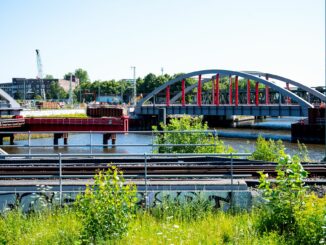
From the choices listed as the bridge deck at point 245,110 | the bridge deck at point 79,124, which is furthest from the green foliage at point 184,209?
the bridge deck at point 245,110

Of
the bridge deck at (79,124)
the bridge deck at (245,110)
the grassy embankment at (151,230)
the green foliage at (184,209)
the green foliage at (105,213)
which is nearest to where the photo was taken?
the green foliage at (105,213)

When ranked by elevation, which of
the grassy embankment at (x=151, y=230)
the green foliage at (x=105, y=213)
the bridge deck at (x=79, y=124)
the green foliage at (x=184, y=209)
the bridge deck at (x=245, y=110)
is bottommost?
the grassy embankment at (x=151, y=230)

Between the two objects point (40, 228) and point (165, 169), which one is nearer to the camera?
point (40, 228)

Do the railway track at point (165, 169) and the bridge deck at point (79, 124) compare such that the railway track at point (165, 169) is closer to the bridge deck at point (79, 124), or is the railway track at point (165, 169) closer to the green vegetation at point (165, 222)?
the green vegetation at point (165, 222)

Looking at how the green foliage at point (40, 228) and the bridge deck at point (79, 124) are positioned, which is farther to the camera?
the bridge deck at point (79, 124)

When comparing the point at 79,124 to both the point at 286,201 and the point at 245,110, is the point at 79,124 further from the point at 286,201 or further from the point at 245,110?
the point at 286,201

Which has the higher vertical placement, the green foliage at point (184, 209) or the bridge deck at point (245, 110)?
the bridge deck at point (245, 110)

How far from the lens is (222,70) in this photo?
3324 inches

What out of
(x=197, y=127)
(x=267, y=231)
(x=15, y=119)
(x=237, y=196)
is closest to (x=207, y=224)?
(x=267, y=231)

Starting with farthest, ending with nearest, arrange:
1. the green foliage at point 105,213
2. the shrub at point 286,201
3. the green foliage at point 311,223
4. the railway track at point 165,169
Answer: the railway track at point 165,169 → the shrub at point 286,201 → the green foliage at point 105,213 → the green foliage at point 311,223

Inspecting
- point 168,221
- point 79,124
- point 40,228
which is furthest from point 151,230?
point 79,124

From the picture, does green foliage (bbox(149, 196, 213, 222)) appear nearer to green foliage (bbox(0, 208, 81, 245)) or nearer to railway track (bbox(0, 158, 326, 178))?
green foliage (bbox(0, 208, 81, 245))

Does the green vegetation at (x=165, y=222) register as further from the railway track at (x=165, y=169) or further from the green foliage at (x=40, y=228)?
the railway track at (x=165, y=169)

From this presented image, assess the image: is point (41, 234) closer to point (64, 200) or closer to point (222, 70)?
point (64, 200)
